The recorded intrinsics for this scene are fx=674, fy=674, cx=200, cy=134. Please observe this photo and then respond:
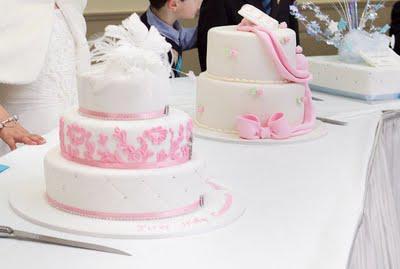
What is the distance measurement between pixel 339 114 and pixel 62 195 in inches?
43.5

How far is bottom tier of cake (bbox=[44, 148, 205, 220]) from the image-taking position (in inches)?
43.3

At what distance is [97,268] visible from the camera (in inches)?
37.5

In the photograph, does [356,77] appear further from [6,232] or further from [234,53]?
[6,232]

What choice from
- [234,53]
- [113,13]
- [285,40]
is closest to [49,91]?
[234,53]

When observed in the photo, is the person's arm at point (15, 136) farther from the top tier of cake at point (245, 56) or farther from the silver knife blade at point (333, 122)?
the silver knife blade at point (333, 122)

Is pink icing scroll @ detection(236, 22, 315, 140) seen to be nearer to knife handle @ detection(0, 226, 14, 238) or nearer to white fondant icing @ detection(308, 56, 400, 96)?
white fondant icing @ detection(308, 56, 400, 96)

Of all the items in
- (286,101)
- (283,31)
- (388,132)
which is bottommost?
(388,132)

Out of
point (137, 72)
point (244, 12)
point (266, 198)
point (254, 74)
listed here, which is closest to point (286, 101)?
point (254, 74)

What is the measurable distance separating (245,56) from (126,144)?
69cm

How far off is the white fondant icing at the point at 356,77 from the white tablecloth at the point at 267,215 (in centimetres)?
47

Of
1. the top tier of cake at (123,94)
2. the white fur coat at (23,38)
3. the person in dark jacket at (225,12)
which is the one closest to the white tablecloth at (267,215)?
the top tier of cake at (123,94)

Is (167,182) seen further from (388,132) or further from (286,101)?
(388,132)

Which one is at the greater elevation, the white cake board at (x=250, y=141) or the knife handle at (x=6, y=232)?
the knife handle at (x=6, y=232)

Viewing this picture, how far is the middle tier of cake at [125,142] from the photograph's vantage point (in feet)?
3.64
